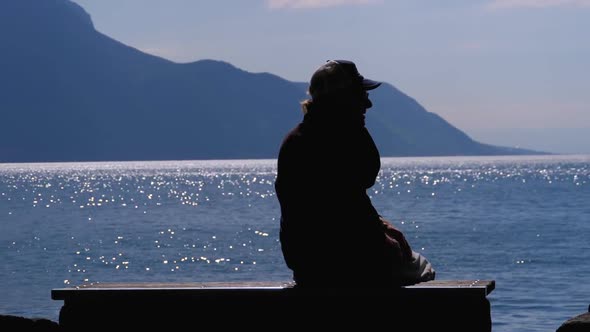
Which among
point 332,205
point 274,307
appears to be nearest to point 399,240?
point 332,205

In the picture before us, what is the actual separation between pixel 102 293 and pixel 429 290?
5.79ft

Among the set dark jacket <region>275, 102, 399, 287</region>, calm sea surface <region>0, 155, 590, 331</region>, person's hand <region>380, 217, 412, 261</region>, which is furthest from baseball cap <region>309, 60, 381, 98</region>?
person's hand <region>380, 217, 412, 261</region>

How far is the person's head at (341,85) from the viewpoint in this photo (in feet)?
20.3

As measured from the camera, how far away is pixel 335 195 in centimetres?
628

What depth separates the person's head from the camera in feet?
20.3

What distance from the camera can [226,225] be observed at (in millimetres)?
59906

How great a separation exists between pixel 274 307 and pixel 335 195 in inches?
26.1

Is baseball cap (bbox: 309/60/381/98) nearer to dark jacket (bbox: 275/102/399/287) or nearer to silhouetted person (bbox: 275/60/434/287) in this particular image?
silhouetted person (bbox: 275/60/434/287)

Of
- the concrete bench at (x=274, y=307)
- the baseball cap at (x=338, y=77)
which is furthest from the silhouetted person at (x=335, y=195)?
the concrete bench at (x=274, y=307)

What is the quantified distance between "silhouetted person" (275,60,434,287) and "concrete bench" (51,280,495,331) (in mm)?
133

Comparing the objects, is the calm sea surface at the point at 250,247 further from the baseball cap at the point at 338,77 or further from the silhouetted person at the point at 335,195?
the baseball cap at the point at 338,77

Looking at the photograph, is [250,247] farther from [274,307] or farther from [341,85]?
[341,85]

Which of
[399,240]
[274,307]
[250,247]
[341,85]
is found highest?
[341,85]

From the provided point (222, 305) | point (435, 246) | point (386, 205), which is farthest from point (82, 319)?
point (386, 205)
